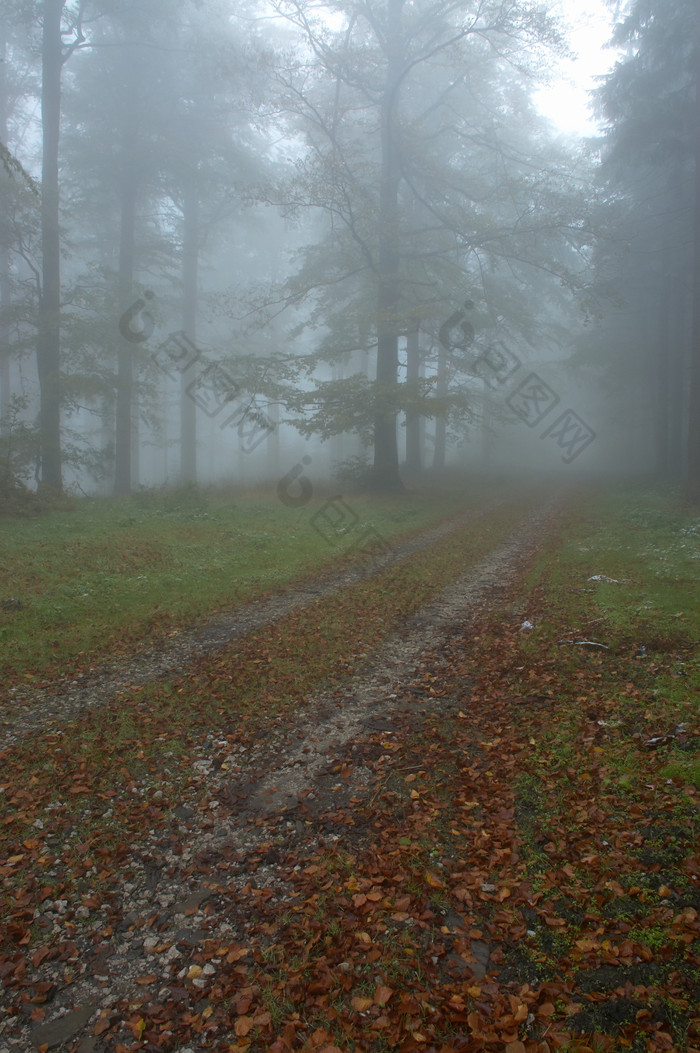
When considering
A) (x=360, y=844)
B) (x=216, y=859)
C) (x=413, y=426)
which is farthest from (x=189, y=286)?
(x=360, y=844)

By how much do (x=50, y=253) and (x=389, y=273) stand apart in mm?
10443

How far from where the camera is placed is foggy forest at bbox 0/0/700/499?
17.4 metres

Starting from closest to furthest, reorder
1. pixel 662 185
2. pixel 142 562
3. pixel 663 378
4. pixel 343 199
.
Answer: pixel 142 562 < pixel 343 199 < pixel 662 185 < pixel 663 378

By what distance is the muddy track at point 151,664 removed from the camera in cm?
560

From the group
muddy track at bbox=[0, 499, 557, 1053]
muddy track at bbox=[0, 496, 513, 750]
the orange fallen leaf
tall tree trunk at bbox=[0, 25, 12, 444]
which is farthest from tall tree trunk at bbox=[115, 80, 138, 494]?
the orange fallen leaf

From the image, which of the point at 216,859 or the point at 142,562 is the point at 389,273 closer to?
the point at 142,562

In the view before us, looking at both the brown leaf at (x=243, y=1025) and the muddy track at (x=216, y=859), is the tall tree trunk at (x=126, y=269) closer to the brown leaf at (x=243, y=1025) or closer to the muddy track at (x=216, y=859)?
the muddy track at (x=216, y=859)

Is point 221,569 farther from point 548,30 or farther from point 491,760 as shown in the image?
point 548,30

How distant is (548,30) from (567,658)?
18.1 metres

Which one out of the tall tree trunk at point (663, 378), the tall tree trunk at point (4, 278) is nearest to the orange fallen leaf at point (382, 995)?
the tall tree trunk at point (4, 278)

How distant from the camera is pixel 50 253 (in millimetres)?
16844

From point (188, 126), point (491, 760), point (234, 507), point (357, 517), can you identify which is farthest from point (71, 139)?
point (491, 760)

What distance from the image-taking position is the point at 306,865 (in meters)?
3.77

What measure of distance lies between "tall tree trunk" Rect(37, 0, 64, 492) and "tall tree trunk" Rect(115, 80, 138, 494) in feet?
12.0
